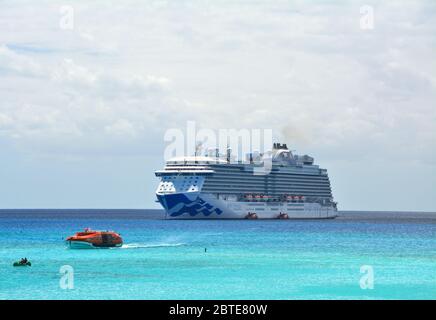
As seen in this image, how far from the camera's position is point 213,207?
134 metres

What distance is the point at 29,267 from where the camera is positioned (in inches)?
2231

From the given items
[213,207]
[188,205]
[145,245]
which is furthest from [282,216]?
[145,245]

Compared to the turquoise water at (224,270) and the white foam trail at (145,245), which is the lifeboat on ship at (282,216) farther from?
the white foam trail at (145,245)

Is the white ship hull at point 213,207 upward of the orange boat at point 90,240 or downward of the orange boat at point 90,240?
upward

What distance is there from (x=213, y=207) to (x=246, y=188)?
10.1 meters

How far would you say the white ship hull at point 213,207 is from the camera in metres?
133

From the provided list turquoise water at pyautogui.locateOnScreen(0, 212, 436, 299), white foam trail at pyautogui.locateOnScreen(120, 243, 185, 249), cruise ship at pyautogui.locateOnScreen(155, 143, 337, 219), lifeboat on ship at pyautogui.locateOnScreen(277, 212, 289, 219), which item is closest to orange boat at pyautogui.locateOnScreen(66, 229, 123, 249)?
turquoise water at pyautogui.locateOnScreen(0, 212, 436, 299)

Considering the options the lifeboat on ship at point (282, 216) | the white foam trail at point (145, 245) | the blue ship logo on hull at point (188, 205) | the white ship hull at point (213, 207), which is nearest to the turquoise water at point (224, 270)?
the white foam trail at point (145, 245)

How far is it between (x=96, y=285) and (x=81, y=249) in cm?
2578

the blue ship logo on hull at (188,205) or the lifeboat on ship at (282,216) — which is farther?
the lifeboat on ship at (282,216)

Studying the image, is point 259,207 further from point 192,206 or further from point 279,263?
point 279,263

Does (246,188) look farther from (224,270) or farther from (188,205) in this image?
(224,270)

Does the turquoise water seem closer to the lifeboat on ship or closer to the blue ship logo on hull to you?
the blue ship logo on hull
